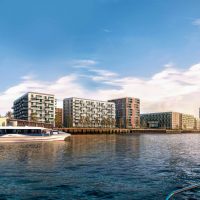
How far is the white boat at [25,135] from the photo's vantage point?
85.9 m

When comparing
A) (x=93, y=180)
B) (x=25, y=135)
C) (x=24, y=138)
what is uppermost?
(x=25, y=135)

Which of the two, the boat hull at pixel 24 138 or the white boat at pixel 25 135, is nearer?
the boat hull at pixel 24 138

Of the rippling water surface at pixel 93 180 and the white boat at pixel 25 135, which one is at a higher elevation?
the white boat at pixel 25 135

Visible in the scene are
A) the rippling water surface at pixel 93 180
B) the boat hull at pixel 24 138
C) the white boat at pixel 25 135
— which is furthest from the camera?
the white boat at pixel 25 135

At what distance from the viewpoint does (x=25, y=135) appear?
87.9 metres

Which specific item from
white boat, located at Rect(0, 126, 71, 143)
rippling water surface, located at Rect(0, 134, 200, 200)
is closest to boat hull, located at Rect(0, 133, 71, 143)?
white boat, located at Rect(0, 126, 71, 143)

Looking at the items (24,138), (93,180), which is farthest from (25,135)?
(93,180)

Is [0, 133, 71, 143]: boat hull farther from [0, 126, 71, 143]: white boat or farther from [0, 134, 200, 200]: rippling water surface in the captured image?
[0, 134, 200, 200]: rippling water surface

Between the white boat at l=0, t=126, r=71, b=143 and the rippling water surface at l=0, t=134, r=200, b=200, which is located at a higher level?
the white boat at l=0, t=126, r=71, b=143

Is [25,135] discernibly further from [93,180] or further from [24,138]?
[93,180]

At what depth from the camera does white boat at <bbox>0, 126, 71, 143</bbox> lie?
85.9m

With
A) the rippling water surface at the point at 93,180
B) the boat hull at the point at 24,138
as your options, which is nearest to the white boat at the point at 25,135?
the boat hull at the point at 24,138

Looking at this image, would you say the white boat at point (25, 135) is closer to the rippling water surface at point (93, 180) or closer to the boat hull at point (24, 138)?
the boat hull at point (24, 138)

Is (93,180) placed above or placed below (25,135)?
below
